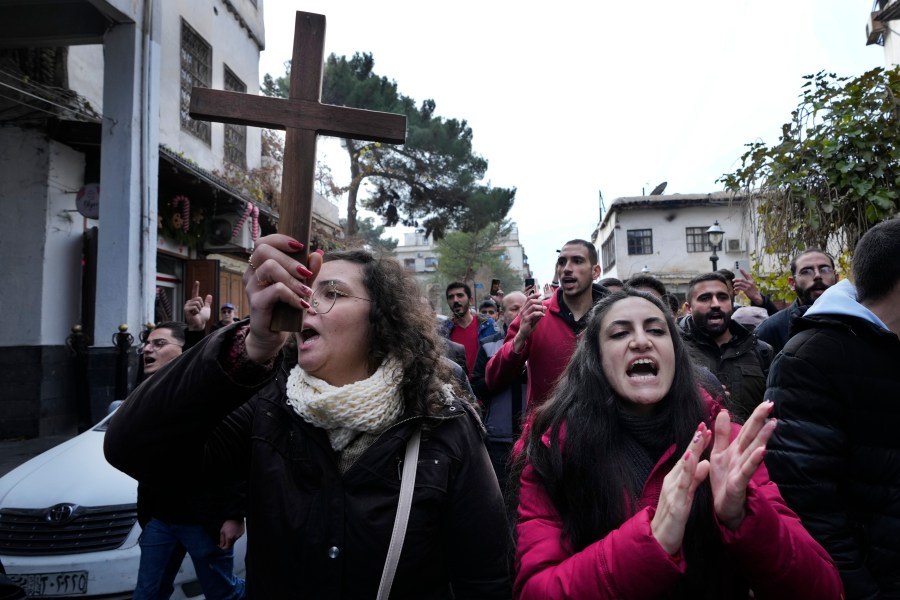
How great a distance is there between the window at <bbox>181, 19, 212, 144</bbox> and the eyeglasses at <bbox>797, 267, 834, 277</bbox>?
1165 cm

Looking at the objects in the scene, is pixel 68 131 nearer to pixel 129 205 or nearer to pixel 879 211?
pixel 129 205

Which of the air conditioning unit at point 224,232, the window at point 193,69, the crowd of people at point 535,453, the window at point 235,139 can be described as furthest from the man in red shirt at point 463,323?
the window at point 235,139

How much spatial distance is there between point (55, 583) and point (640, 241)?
115 feet

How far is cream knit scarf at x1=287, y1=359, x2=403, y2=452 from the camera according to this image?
1893mm

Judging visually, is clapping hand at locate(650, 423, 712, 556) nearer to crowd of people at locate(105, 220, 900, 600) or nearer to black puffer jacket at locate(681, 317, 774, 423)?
crowd of people at locate(105, 220, 900, 600)

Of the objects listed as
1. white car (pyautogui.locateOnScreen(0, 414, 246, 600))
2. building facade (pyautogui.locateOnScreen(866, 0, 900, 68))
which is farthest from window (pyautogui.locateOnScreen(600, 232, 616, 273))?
white car (pyautogui.locateOnScreen(0, 414, 246, 600))

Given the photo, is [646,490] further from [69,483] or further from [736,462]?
[69,483]

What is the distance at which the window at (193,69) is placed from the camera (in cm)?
1270

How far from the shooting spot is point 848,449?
2178 millimetres

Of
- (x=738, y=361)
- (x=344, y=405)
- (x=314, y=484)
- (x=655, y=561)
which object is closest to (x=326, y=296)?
(x=344, y=405)

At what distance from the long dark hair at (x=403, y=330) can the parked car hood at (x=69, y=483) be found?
7.92ft

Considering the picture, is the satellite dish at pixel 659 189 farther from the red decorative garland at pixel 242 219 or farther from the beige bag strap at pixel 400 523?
the beige bag strap at pixel 400 523

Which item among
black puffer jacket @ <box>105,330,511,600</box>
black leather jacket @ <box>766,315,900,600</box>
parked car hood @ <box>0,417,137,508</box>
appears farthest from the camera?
parked car hood @ <box>0,417,137,508</box>

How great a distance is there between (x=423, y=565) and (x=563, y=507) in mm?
501
